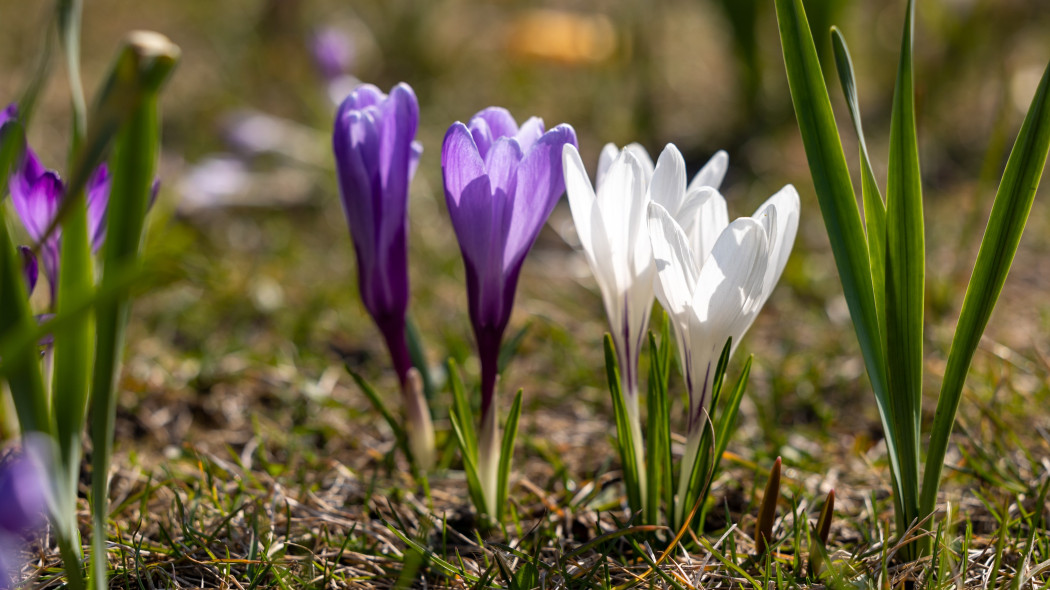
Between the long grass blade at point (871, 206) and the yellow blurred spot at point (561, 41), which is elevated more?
the yellow blurred spot at point (561, 41)

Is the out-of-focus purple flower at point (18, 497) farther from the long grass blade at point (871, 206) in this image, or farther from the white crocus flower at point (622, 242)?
the long grass blade at point (871, 206)

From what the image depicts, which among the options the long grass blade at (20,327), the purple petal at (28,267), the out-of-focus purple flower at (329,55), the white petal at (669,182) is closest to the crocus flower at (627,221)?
the white petal at (669,182)

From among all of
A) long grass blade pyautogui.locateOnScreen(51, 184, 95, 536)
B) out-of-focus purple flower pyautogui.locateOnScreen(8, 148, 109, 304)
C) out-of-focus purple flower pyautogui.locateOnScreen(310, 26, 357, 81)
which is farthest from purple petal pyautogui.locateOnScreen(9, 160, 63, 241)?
out-of-focus purple flower pyautogui.locateOnScreen(310, 26, 357, 81)

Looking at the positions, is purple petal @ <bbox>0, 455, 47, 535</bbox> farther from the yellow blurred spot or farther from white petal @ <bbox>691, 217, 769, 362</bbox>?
the yellow blurred spot

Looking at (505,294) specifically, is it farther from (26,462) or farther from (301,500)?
(26,462)

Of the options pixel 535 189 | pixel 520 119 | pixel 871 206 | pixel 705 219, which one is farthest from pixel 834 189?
pixel 520 119
